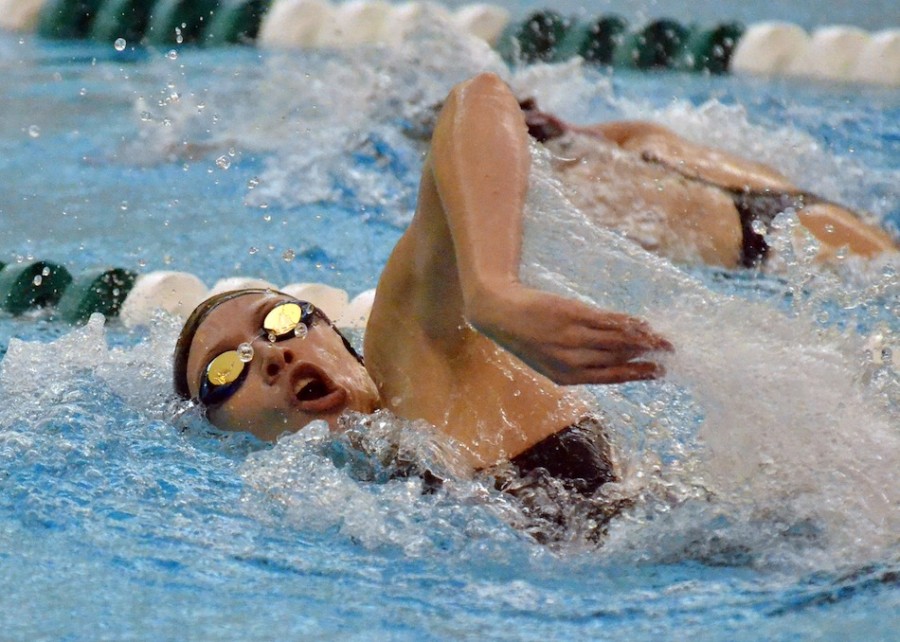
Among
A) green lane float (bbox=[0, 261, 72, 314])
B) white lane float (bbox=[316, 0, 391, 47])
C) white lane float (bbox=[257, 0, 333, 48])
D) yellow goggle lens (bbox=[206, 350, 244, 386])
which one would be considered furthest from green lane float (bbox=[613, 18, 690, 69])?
yellow goggle lens (bbox=[206, 350, 244, 386])

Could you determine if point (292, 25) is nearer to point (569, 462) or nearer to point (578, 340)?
point (569, 462)

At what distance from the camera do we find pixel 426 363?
1877 mm

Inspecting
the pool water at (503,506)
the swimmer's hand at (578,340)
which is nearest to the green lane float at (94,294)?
the pool water at (503,506)

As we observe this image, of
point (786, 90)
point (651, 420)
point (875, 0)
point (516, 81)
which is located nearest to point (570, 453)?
point (651, 420)

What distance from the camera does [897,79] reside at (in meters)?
5.02

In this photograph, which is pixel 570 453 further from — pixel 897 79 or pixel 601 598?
pixel 897 79

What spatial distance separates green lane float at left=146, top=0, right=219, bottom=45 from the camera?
217 inches

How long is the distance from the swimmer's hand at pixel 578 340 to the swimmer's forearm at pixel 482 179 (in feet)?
0.21

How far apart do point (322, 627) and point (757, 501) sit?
2.12 ft

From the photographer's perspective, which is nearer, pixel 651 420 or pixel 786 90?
pixel 651 420

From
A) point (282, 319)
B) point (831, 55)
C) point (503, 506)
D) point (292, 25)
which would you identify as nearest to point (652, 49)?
point (831, 55)

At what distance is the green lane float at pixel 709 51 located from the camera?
5.27 m

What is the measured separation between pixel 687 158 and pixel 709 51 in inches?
91.8

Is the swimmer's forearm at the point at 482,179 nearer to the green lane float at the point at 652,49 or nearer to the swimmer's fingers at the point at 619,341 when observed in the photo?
the swimmer's fingers at the point at 619,341
